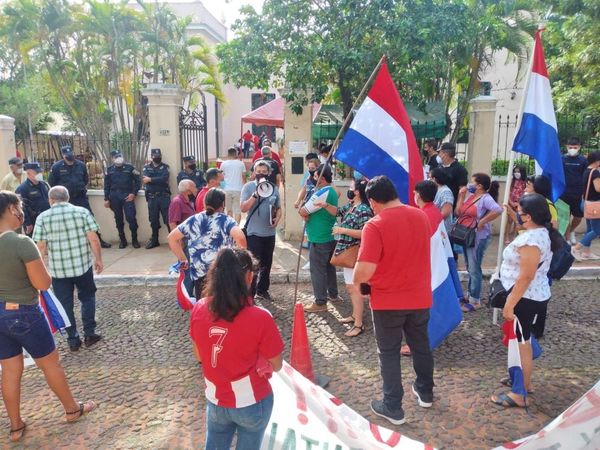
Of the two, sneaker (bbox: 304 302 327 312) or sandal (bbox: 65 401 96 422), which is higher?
sneaker (bbox: 304 302 327 312)

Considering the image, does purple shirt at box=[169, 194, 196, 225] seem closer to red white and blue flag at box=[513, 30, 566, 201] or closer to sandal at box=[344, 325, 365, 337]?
sandal at box=[344, 325, 365, 337]

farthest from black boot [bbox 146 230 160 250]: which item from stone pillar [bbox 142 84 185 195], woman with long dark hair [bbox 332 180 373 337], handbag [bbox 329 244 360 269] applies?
handbag [bbox 329 244 360 269]

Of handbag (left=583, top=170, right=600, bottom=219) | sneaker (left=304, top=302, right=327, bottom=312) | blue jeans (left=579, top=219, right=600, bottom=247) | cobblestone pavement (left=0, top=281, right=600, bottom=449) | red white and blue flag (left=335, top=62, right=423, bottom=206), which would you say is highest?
red white and blue flag (left=335, top=62, right=423, bottom=206)

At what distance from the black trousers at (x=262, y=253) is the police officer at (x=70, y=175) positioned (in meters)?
4.27

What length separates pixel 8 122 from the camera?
9641 mm

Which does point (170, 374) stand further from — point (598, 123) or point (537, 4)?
point (537, 4)

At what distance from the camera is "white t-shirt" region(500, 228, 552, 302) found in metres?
3.66

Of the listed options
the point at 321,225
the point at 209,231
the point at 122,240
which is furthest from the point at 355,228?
the point at 122,240

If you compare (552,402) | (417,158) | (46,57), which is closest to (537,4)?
(417,158)

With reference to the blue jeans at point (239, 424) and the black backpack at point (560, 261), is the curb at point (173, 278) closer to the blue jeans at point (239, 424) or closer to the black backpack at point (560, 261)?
the black backpack at point (560, 261)

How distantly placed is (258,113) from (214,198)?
34.2ft

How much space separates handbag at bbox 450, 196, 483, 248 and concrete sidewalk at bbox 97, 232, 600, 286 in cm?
160

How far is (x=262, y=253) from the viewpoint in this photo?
6262 millimetres

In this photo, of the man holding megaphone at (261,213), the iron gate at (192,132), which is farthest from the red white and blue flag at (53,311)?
the iron gate at (192,132)
